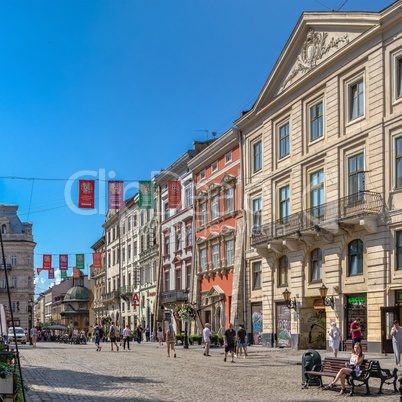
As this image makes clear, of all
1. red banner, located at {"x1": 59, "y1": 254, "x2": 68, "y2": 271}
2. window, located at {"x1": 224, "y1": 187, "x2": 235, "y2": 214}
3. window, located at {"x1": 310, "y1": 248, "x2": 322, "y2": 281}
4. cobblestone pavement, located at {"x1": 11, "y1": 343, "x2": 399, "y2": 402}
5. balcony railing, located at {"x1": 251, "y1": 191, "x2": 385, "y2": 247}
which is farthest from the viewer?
red banner, located at {"x1": 59, "y1": 254, "x2": 68, "y2": 271}

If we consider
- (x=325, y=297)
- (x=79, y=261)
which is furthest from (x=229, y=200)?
(x=79, y=261)

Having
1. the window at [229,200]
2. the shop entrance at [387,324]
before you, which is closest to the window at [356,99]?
the shop entrance at [387,324]

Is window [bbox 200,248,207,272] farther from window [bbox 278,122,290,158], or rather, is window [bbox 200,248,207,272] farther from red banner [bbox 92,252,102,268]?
red banner [bbox 92,252,102,268]

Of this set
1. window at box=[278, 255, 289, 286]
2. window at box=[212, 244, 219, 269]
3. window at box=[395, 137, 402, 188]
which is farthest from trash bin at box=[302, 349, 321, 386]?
window at box=[212, 244, 219, 269]

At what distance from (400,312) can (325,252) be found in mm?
5872

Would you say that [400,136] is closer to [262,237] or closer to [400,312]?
[400,312]

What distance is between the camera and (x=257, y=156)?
1766 inches

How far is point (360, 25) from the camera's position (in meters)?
33.0

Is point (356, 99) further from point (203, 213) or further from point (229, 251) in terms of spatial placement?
point (203, 213)

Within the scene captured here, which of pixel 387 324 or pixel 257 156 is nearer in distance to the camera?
pixel 387 324

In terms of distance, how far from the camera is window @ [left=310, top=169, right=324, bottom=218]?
35.5 m

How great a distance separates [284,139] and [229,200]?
9.04 meters

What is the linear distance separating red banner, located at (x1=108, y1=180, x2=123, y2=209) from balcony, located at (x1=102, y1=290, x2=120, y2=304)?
141 feet

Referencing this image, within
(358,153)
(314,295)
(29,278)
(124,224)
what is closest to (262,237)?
(314,295)
